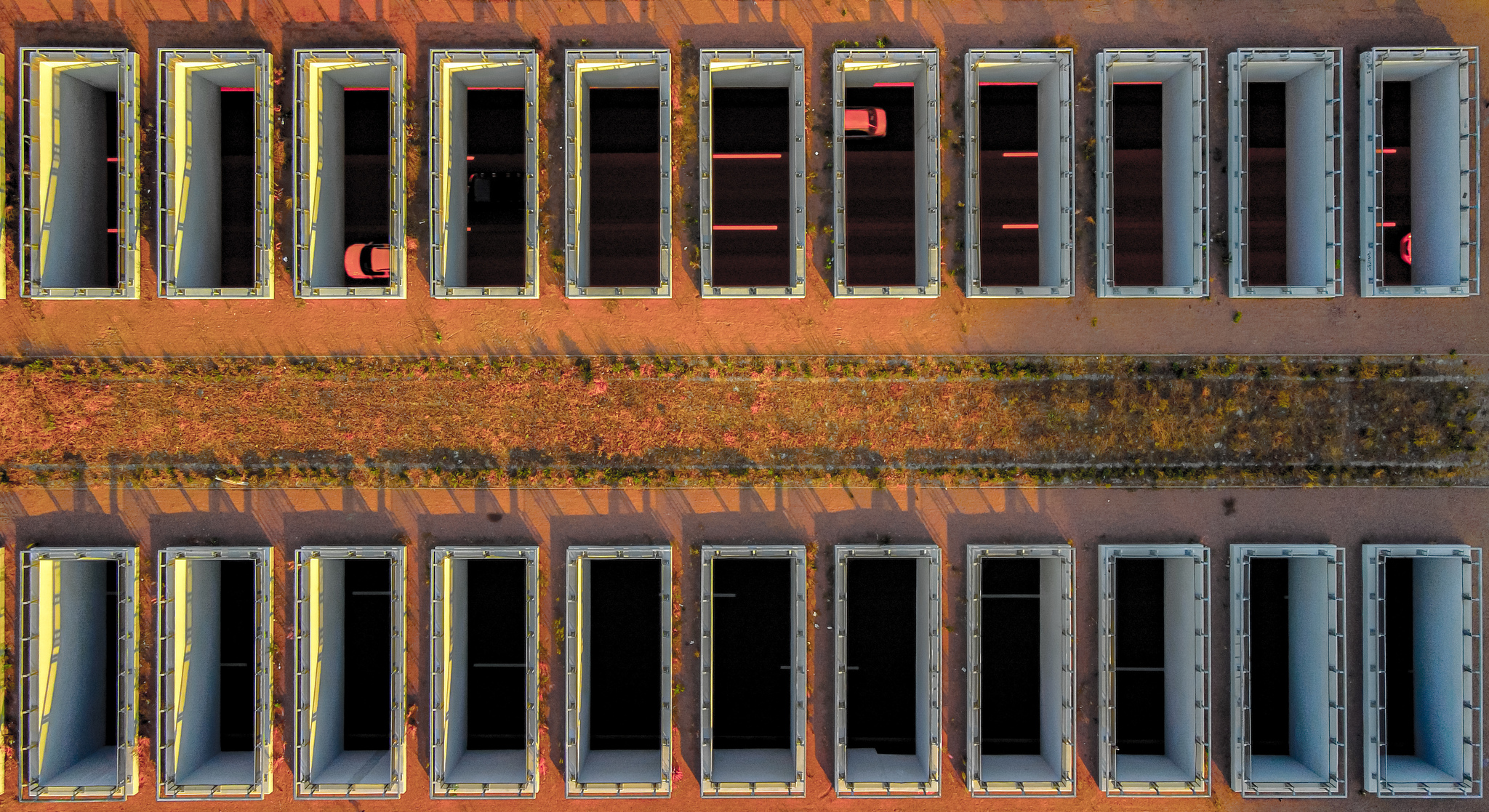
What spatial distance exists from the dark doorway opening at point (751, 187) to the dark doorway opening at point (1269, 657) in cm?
1973

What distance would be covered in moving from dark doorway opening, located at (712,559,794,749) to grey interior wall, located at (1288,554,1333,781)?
17.2 meters

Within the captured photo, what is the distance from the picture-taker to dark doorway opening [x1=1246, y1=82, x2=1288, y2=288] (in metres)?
25.3

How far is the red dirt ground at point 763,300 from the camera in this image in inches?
947

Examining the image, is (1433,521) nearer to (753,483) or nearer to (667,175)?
(753,483)

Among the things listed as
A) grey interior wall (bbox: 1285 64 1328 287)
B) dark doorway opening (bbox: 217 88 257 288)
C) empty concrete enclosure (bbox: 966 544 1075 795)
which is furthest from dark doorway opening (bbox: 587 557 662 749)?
grey interior wall (bbox: 1285 64 1328 287)

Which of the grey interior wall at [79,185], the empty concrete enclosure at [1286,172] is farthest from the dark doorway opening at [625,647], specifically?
the empty concrete enclosure at [1286,172]

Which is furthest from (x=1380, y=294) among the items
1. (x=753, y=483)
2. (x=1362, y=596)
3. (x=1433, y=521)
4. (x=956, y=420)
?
(x=753, y=483)

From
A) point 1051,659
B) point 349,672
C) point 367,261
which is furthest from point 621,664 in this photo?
point 367,261

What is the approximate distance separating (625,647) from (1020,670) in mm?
13940

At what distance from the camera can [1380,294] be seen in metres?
23.5

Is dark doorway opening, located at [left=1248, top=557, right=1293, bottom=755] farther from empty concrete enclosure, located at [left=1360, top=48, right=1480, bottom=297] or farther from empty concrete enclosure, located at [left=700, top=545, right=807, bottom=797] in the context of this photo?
empty concrete enclosure, located at [left=700, top=545, right=807, bottom=797]

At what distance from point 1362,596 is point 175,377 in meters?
39.3

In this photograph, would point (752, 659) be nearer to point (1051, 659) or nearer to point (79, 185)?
point (1051, 659)

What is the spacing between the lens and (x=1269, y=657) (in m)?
25.6
